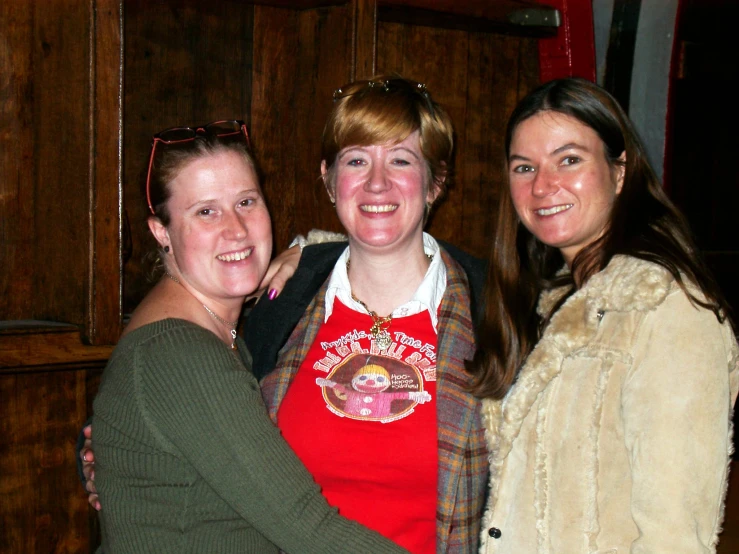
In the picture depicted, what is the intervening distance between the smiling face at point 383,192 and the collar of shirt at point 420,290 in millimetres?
110

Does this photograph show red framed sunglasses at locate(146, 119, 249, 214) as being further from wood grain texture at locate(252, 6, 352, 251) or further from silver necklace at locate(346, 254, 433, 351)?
wood grain texture at locate(252, 6, 352, 251)

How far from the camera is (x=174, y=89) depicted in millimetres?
2975

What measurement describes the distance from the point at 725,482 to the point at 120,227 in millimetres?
1838

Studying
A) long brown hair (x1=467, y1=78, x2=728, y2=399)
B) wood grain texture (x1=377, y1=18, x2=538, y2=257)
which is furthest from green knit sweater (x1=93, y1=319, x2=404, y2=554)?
wood grain texture (x1=377, y1=18, x2=538, y2=257)

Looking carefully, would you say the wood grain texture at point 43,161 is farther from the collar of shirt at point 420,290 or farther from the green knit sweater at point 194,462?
the green knit sweater at point 194,462

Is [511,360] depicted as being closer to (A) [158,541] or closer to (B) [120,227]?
(A) [158,541]

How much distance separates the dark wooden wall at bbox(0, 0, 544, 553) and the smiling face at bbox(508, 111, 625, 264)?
0.48 meters

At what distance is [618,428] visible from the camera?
1396 millimetres

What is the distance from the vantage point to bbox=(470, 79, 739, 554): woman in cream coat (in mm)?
1275

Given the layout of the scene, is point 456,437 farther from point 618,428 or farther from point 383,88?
point 383,88

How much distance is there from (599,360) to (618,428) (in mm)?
139

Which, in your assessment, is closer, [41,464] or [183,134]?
[183,134]

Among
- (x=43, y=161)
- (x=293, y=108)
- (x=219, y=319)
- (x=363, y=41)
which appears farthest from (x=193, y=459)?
(x=293, y=108)

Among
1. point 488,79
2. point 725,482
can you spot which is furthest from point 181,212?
point 488,79
